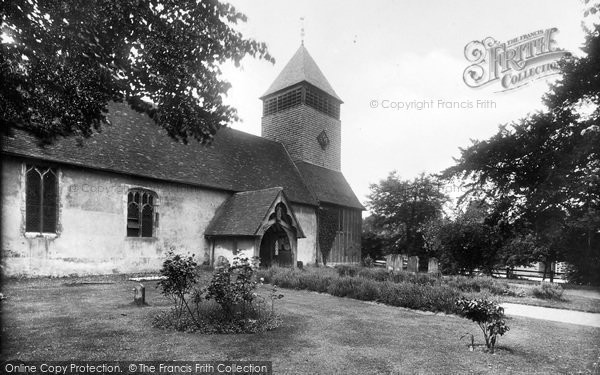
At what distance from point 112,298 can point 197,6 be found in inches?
324

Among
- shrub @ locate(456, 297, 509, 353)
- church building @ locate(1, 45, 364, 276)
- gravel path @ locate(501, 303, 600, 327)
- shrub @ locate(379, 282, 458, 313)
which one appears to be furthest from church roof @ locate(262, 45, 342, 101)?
shrub @ locate(456, 297, 509, 353)

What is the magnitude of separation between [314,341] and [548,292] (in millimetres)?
11047

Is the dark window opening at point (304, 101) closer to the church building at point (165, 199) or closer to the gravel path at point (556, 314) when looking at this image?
the church building at point (165, 199)

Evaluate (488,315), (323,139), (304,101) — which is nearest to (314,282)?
(488,315)

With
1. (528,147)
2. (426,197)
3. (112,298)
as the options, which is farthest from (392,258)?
(112,298)

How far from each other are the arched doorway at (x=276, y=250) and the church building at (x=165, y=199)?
7 centimetres

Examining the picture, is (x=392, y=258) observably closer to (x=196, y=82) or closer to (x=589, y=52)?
(x=589, y=52)

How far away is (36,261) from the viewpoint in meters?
14.8

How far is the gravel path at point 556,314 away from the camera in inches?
387

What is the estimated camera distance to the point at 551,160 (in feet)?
31.3

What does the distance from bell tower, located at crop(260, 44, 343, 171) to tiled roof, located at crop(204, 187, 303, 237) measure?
31.1ft

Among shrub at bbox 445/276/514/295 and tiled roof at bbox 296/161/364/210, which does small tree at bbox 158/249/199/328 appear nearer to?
shrub at bbox 445/276/514/295

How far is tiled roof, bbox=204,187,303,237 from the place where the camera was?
18875mm

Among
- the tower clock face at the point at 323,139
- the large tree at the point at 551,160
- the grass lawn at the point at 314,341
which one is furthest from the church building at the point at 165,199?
the large tree at the point at 551,160
